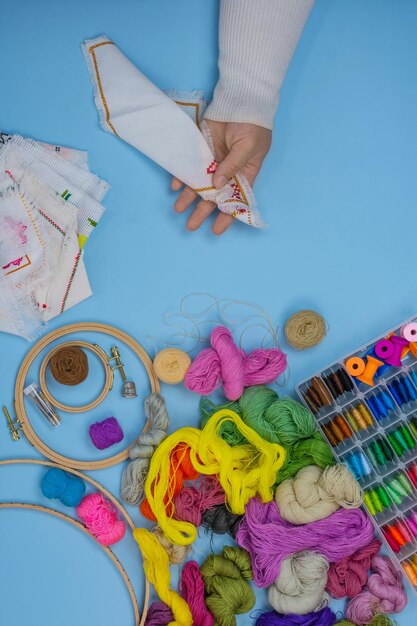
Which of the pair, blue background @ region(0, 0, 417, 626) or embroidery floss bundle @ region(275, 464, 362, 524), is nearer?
embroidery floss bundle @ region(275, 464, 362, 524)

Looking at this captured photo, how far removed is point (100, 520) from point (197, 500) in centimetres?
31

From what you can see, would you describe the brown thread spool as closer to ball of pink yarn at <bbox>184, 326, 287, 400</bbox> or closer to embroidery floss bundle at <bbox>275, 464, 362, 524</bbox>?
ball of pink yarn at <bbox>184, 326, 287, 400</bbox>

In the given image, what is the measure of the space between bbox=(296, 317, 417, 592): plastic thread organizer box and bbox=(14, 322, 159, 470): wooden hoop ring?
0.56 m

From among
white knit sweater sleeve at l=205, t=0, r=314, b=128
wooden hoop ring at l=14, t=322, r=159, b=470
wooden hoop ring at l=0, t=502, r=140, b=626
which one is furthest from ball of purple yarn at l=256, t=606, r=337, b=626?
white knit sweater sleeve at l=205, t=0, r=314, b=128

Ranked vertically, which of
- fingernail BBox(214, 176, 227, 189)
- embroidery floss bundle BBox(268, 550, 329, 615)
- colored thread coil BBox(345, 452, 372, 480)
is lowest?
embroidery floss bundle BBox(268, 550, 329, 615)

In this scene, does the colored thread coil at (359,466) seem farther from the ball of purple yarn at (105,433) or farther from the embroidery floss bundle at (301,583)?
the ball of purple yarn at (105,433)

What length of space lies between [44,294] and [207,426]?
0.66m

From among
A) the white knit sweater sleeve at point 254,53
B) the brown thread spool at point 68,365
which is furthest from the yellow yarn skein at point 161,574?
the white knit sweater sleeve at point 254,53

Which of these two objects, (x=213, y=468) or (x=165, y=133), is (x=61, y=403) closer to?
(x=213, y=468)

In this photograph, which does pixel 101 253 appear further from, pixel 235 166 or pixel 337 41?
pixel 337 41

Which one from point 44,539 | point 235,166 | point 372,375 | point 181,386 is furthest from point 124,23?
point 44,539

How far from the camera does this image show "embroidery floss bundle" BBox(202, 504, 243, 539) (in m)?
2.29

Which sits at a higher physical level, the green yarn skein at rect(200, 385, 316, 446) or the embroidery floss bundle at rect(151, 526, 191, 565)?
the green yarn skein at rect(200, 385, 316, 446)

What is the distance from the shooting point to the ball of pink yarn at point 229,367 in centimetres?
224
